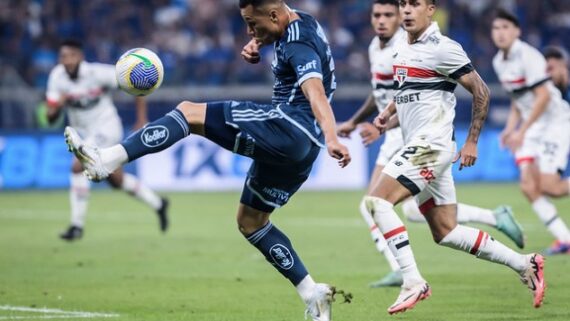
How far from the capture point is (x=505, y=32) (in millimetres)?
13305

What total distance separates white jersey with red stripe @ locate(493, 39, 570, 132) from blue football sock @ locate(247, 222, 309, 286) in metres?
5.99

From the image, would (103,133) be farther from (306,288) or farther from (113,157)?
(113,157)

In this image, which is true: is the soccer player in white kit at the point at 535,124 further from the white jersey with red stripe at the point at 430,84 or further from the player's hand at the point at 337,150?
the player's hand at the point at 337,150

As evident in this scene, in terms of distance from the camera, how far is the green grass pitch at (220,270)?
30.5 feet

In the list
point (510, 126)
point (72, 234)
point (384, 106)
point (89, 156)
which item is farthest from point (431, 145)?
point (72, 234)

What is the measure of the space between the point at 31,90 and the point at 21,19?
3063mm

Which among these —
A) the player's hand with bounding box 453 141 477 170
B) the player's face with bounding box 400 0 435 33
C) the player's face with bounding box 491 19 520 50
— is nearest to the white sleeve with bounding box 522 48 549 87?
the player's face with bounding box 491 19 520 50

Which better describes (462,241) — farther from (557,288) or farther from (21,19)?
(21,19)

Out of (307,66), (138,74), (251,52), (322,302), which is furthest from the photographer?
(251,52)

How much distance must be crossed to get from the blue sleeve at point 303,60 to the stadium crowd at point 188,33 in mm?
18015

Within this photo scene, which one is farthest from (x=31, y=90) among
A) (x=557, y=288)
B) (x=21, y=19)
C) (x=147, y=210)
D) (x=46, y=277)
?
(x=557, y=288)

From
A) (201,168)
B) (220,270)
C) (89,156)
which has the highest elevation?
(89,156)

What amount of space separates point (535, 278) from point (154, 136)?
3348mm

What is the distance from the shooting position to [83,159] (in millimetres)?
7227
